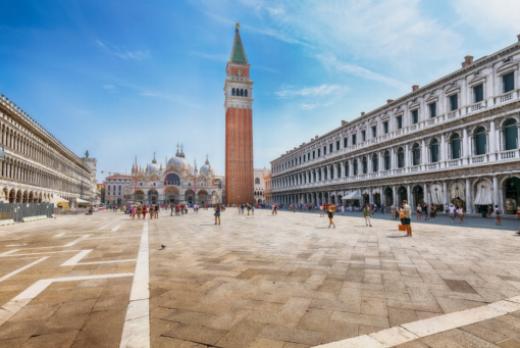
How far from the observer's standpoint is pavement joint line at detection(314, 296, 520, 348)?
3146 mm

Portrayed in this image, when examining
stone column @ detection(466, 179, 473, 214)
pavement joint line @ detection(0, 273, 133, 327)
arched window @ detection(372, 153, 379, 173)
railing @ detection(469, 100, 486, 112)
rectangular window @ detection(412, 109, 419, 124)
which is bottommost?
pavement joint line @ detection(0, 273, 133, 327)

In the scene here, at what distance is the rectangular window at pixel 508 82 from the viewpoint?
20.2 metres

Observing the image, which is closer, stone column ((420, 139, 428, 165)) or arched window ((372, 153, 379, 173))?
stone column ((420, 139, 428, 165))

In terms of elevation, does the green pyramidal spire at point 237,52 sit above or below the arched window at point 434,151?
above

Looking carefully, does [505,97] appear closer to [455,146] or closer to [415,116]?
[455,146]

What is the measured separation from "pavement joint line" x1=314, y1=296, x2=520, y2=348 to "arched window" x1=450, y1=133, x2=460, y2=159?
2324 cm

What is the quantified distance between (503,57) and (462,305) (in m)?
23.5

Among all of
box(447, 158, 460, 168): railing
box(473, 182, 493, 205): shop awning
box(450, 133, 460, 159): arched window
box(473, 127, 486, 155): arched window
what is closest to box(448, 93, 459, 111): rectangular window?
box(450, 133, 460, 159): arched window

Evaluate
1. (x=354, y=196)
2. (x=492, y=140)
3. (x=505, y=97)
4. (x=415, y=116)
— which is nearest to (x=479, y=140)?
(x=492, y=140)

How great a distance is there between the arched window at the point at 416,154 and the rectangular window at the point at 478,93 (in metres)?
5.96

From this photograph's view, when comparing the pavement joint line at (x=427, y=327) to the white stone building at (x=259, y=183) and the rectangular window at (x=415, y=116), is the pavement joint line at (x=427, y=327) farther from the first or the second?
the white stone building at (x=259, y=183)

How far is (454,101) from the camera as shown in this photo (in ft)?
79.8

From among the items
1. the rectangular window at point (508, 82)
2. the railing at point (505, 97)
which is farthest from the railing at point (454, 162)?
the rectangular window at point (508, 82)

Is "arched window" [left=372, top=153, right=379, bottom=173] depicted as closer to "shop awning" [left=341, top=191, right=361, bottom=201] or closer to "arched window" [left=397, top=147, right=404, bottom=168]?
"arched window" [left=397, top=147, right=404, bottom=168]
